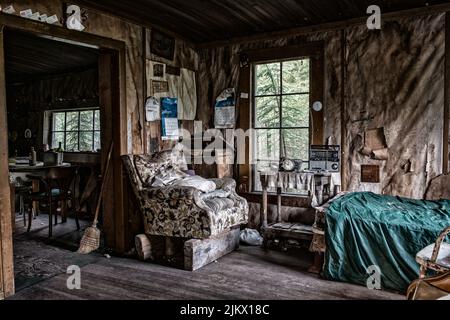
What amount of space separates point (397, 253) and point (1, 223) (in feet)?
10.2

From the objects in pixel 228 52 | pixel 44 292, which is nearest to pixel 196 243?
pixel 44 292

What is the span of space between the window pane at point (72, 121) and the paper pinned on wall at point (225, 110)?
2863 mm

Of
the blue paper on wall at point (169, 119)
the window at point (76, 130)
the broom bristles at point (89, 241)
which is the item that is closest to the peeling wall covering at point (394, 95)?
the blue paper on wall at point (169, 119)

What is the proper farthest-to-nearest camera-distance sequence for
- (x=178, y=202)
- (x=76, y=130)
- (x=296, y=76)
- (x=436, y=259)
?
(x=76, y=130) < (x=296, y=76) < (x=178, y=202) < (x=436, y=259)

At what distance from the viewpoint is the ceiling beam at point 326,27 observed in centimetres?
382

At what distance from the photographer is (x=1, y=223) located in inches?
115

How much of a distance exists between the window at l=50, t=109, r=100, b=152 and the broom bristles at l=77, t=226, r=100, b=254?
245 centimetres

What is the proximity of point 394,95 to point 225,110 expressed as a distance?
2.07 m

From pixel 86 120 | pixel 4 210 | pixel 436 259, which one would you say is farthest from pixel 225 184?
pixel 86 120

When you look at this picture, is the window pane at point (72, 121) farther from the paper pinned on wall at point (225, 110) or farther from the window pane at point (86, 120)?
the paper pinned on wall at point (225, 110)

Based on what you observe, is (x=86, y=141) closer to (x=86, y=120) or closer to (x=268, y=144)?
(x=86, y=120)

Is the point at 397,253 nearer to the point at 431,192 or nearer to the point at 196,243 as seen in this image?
the point at 431,192

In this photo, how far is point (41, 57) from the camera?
19.1 ft

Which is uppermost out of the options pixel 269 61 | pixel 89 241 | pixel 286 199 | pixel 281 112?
pixel 269 61
